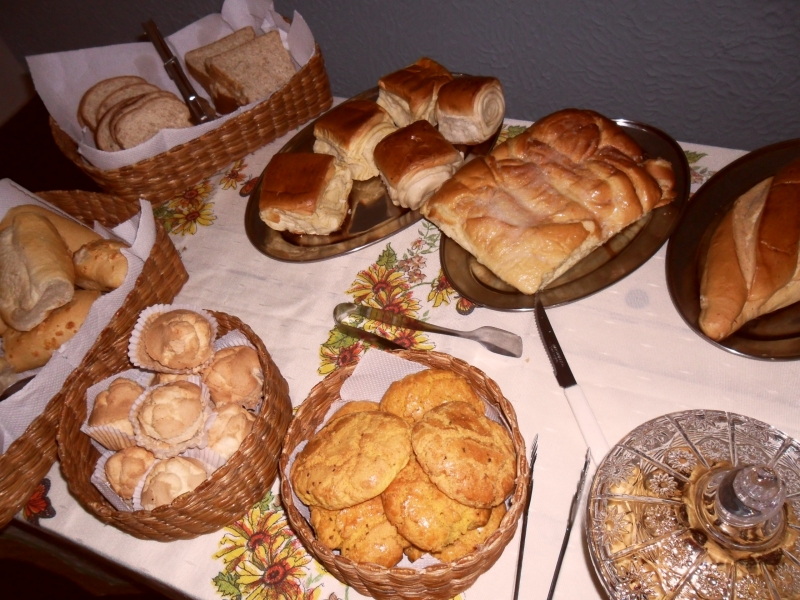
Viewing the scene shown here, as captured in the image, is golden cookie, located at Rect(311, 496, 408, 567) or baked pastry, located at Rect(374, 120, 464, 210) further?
baked pastry, located at Rect(374, 120, 464, 210)

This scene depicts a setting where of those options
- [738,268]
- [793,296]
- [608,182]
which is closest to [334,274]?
[608,182]

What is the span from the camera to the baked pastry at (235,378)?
1229 millimetres

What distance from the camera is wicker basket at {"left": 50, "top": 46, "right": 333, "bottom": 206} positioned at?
1.79 metres

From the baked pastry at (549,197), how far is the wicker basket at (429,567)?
0.35 metres

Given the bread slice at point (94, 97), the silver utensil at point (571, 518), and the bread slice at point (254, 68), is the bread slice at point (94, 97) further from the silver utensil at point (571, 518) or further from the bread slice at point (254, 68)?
the silver utensil at point (571, 518)

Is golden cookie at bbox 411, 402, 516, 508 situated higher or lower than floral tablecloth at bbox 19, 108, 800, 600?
higher

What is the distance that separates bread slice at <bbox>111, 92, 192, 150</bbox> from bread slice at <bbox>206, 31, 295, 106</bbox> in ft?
0.73

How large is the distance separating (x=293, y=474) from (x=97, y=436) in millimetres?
545

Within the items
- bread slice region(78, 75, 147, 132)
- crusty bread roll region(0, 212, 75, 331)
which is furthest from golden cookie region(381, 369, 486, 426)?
bread slice region(78, 75, 147, 132)

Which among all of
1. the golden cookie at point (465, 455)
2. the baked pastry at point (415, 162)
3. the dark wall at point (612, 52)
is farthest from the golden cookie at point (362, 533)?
the dark wall at point (612, 52)

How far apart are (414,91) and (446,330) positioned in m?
0.91

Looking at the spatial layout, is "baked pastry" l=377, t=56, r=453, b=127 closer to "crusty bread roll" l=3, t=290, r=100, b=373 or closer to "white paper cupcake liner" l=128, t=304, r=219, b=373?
"white paper cupcake liner" l=128, t=304, r=219, b=373

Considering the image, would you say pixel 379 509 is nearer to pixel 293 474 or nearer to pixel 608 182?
pixel 293 474

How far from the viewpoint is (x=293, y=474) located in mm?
1028
